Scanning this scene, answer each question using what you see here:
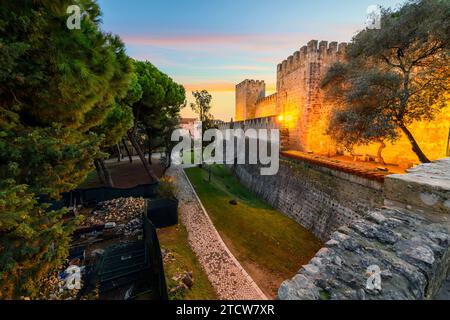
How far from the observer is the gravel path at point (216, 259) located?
538 centimetres

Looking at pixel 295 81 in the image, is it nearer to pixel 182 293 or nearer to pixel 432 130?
pixel 432 130

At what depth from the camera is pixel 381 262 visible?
1852 mm

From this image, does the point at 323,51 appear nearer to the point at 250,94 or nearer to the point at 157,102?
the point at 157,102

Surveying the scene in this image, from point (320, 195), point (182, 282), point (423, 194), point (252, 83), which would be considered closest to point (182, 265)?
point (182, 282)

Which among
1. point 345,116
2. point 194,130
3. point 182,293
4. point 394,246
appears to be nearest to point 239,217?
point 182,293

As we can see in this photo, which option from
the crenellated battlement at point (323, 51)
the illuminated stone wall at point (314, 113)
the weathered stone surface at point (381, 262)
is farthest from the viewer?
the crenellated battlement at point (323, 51)

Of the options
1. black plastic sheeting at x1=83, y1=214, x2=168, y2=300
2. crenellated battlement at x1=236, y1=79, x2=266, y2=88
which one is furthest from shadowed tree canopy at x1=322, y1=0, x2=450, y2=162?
crenellated battlement at x1=236, y1=79, x2=266, y2=88

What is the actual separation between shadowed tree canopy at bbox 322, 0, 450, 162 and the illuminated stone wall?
1883 mm

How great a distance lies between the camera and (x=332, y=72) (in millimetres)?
11367

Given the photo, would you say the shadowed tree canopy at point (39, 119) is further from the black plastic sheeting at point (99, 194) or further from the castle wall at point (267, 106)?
the castle wall at point (267, 106)

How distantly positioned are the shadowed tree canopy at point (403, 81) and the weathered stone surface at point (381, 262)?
618cm

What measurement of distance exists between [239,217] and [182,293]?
201 inches

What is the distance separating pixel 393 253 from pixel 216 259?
5.62 metres

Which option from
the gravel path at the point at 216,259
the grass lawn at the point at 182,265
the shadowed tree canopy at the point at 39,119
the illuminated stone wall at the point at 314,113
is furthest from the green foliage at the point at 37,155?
the illuminated stone wall at the point at 314,113
